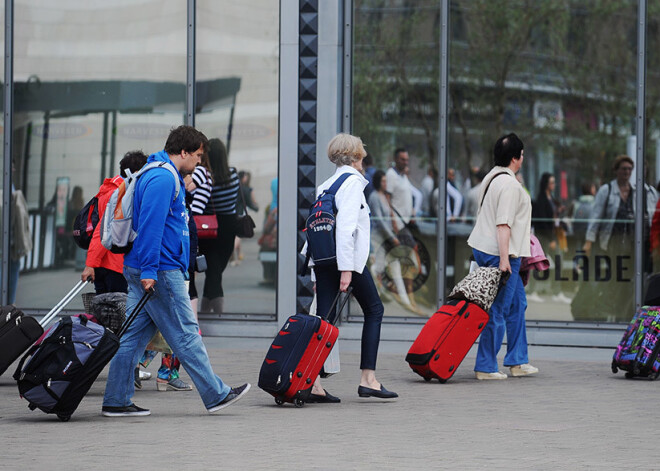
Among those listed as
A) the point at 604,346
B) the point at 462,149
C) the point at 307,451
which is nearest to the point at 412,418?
the point at 307,451

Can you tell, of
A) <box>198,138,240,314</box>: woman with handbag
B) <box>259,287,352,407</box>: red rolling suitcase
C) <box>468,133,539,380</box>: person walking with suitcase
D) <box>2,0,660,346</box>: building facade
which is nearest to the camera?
<box>259,287,352,407</box>: red rolling suitcase

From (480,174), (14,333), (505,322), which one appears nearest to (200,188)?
(14,333)

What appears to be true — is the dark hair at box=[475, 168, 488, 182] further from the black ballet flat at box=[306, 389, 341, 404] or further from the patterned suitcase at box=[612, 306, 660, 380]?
the black ballet flat at box=[306, 389, 341, 404]

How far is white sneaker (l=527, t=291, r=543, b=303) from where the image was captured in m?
12.9

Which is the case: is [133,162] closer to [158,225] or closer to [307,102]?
[158,225]

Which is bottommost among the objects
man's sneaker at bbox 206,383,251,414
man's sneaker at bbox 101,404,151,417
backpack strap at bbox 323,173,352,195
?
man's sneaker at bbox 101,404,151,417

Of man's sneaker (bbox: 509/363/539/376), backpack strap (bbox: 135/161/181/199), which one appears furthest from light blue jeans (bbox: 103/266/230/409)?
man's sneaker (bbox: 509/363/539/376)

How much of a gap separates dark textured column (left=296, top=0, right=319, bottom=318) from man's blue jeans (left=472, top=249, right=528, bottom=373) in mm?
2854

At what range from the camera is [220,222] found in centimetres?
1191

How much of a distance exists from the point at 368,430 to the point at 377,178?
6.54 metres

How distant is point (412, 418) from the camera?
7.20 meters

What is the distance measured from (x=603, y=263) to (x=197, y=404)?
6.32 meters

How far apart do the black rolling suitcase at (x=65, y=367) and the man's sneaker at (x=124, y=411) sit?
0.29m

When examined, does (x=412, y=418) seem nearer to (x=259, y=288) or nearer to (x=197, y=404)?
(x=197, y=404)
